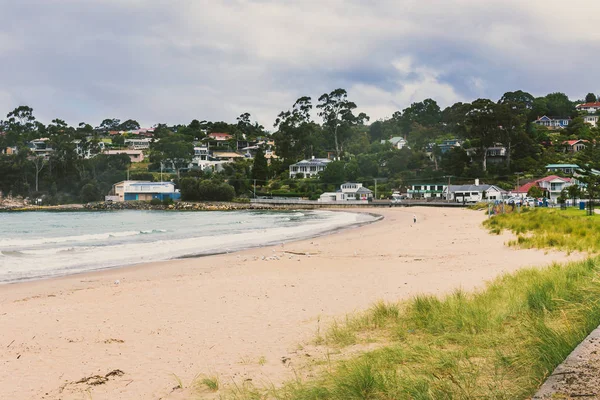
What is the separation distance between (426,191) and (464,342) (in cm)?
7731

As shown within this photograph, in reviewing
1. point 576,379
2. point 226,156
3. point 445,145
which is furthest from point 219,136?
point 576,379

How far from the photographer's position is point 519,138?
78.0 m

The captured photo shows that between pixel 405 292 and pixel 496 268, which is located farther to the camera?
pixel 496 268

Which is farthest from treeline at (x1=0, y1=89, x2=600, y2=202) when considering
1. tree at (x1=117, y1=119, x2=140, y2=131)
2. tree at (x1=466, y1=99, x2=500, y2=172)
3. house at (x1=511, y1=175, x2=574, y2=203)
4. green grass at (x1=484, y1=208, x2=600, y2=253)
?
green grass at (x1=484, y1=208, x2=600, y2=253)

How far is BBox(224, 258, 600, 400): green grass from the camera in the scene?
12.7 feet

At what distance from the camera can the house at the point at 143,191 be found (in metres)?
92.8

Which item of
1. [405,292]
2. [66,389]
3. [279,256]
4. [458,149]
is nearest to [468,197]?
[458,149]

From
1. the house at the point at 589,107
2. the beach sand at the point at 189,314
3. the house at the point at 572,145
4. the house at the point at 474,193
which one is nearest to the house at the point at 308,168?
the house at the point at 474,193

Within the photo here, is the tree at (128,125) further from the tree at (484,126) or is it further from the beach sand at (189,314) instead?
the beach sand at (189,314)

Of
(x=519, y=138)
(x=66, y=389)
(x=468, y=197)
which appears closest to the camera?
(x=66, y=389)

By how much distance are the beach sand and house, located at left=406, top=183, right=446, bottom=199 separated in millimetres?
66059

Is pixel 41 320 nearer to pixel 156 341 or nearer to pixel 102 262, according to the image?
pixel 156 341

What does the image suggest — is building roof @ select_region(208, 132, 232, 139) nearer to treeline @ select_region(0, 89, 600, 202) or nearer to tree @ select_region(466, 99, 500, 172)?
treeline @ select_region(0, 89, 600, 202)

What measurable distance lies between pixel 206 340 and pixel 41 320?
3117 millimetres
